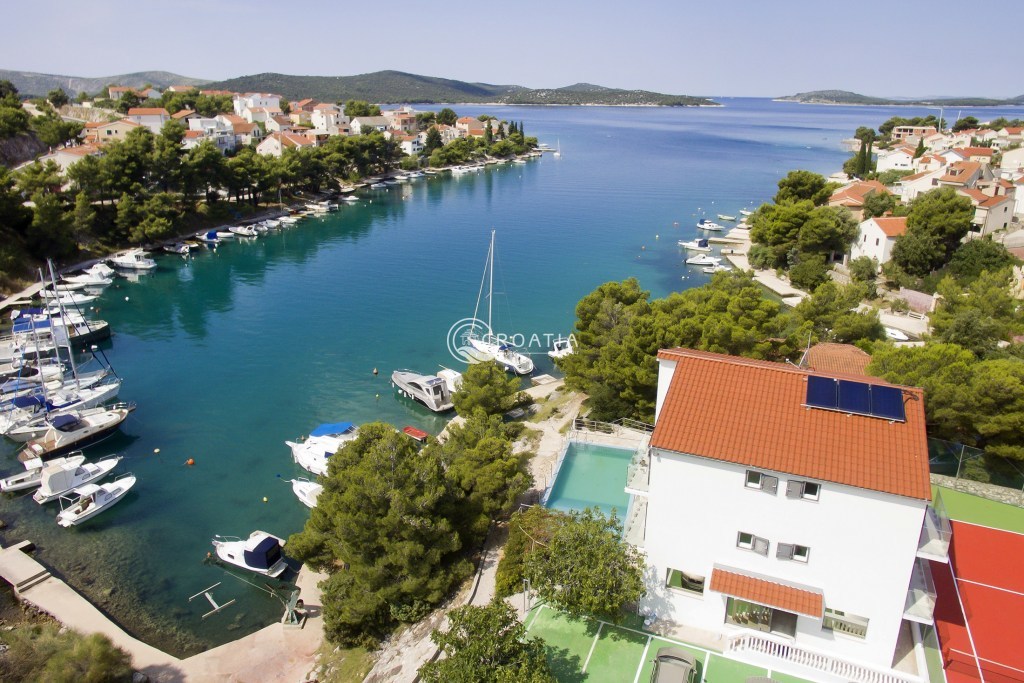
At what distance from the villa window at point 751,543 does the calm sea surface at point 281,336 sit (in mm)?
12797

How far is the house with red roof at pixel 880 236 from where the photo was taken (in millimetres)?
45819

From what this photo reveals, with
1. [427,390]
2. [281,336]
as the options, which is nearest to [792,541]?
[427,390]

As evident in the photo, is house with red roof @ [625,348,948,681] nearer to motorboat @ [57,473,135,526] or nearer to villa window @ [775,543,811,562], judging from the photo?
villa window @ [775,543,811,562]

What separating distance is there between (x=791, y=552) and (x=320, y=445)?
18.1 metres

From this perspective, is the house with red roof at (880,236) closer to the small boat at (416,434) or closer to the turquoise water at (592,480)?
the turquoise water at (592,480)

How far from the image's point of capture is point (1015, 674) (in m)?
11.7

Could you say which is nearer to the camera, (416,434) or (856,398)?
(856,398)

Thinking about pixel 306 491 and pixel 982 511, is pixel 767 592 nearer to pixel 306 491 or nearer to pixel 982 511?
pixel 982 511

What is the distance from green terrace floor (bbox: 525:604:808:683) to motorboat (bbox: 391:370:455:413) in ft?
52.3

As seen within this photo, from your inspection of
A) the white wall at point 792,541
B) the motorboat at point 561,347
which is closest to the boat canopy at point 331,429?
the motorboat at point 561,347

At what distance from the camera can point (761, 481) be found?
12000mm

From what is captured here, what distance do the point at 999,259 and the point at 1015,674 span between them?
1478 inches

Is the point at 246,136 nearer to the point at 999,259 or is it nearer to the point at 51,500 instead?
the point at 51,500

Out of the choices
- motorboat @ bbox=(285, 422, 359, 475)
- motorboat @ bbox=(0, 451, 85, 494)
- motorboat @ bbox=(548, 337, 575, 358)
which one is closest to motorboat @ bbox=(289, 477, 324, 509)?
motorboat @ bbox=(285, 422, 359, 475)
